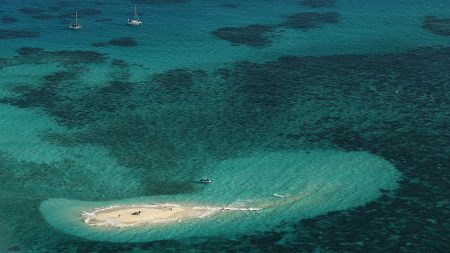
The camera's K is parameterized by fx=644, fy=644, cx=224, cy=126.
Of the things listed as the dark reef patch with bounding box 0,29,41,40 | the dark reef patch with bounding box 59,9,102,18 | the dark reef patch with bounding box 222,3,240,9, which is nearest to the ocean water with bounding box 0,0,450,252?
the dark reef patch with bounding box 59,9,102,18

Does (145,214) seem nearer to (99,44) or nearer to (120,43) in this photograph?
(120,43)

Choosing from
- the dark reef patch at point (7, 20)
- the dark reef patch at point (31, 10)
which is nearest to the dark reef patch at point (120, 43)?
the dark reef patch at point (7, 20)

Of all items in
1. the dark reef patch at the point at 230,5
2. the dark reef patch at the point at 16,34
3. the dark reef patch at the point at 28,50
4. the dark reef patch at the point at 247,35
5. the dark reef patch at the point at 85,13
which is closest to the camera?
the dark reef patch at the point at 28,50

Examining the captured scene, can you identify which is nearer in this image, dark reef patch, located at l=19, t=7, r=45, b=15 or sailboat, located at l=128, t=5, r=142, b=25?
sailboat, located at l=128, t=5, r=142, b=25

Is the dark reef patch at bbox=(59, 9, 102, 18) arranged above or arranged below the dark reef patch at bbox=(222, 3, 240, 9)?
below

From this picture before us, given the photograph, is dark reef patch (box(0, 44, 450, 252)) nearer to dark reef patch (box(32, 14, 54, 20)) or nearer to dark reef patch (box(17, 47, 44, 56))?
dark reef patch (box(17, 47, 44, 56))

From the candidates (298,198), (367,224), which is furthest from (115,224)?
(367,224)

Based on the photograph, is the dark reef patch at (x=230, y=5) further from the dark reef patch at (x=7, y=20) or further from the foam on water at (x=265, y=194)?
the foam on water at (x=265, y=194)
